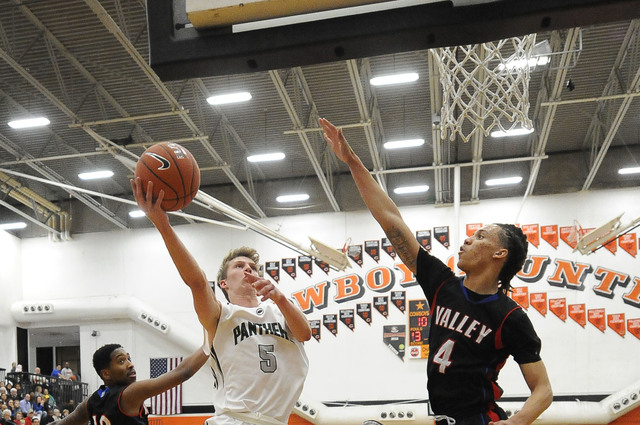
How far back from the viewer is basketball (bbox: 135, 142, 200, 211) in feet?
12.9

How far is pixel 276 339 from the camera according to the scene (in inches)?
161

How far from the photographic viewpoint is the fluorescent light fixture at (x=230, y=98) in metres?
16.4

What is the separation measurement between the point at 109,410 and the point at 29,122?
13.9 meters

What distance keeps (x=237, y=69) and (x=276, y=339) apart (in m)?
1.49

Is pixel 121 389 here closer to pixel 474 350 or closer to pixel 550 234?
pixel 474 350

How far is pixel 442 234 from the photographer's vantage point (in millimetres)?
21547

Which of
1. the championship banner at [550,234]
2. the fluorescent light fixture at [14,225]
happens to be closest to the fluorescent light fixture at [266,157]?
the championship banner at [550,234]

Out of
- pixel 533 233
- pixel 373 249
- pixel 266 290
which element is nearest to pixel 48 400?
pixel 373 249

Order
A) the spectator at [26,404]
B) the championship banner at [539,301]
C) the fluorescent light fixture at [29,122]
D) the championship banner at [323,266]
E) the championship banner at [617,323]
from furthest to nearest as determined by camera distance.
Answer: the championship banner at [323,266]
the championship banner at [539,301]
the championship banner at [617,323]
the spectator at [26,404]
the fluorescent light fixture at [29,122]

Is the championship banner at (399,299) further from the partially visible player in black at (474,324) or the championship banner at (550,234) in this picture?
the partially visible player in black at (474,324)

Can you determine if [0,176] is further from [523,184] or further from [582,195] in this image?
[582,195]

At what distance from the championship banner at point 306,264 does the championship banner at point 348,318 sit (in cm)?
153

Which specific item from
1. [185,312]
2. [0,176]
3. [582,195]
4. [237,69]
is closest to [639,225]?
[582,195]

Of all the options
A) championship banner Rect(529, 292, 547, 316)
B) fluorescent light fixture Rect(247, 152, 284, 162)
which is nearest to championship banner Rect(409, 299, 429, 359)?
championship banner Rect(529, 292, 547, 316)
